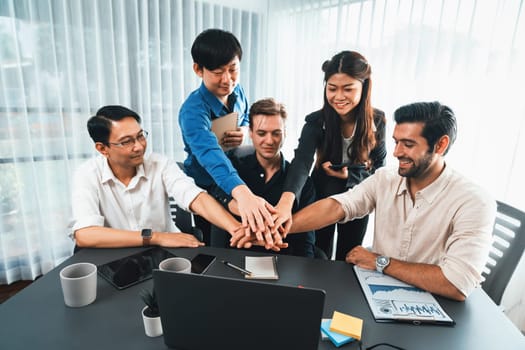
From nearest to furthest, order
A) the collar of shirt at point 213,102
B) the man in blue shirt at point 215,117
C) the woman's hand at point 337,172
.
A: the man in blue shirt at point 215,117 < the collar of shirt at point 213,102 < the woman's hand at point 337,172

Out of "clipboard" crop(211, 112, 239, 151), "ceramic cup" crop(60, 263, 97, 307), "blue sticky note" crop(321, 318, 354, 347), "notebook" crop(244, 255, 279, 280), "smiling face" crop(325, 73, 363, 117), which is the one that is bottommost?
"notebook" crop(244, 255, 279, 280)

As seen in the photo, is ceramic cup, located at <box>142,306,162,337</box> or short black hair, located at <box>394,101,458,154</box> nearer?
ceramic cup, located at <box>142,306,162,337</box>

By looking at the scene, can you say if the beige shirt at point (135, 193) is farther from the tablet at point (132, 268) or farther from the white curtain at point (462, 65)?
the white curtain at point (462, 65)

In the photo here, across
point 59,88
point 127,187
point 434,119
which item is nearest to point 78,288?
point 127,187

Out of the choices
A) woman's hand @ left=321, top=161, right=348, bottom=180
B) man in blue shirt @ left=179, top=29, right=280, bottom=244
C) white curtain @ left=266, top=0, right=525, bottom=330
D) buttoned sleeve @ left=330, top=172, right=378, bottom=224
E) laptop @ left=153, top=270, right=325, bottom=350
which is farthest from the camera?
white curtain @ left=266, top=0, right=525, bottom=330

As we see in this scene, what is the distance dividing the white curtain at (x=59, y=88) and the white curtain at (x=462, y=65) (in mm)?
1560

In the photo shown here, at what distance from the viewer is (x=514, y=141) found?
2.11m

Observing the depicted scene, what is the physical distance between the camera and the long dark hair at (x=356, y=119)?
66.7 inches

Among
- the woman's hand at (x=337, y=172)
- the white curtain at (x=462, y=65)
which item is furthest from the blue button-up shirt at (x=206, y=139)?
the white curtain at (x=462, y=65)

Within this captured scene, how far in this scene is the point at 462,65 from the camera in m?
2.31

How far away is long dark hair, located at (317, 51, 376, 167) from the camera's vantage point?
1695 millimetres

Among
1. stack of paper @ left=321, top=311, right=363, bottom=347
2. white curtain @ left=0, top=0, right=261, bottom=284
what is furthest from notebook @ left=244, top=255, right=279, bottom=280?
white curtain @ left=0, top=0, right=261, bottom=284

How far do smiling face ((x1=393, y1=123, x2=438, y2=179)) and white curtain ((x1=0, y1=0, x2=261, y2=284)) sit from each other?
227cm

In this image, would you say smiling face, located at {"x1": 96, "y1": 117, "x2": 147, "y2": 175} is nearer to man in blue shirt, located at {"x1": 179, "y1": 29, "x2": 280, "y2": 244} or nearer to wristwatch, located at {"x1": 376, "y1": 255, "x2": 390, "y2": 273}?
man in blue shirt, located at {"x1": 179, "y1": 29, "x2": 280, "y2": 244}
